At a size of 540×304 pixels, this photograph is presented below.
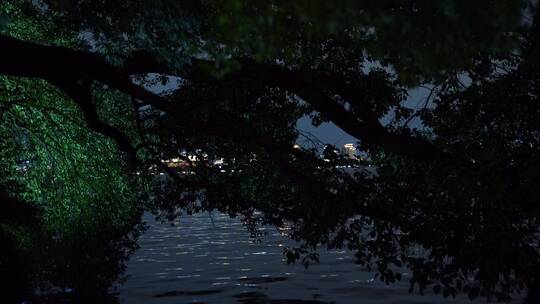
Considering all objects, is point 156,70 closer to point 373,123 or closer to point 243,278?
point 373,123

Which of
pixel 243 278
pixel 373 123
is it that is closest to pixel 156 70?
pixel 373 123

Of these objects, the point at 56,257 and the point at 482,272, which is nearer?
the point at 482,272

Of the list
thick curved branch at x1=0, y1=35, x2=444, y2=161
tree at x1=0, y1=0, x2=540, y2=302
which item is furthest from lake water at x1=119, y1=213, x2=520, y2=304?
thick curved branch at x1=0, y1=35, x2=444, y2=161

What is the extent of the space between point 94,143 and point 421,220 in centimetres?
861

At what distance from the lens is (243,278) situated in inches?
1438

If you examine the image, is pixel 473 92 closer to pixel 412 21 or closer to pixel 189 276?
pixel 412 21

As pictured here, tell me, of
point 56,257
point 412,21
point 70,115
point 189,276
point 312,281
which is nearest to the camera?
point 412,21

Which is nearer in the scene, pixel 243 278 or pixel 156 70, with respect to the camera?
pixel 156 70

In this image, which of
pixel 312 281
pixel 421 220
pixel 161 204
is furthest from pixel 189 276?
pixel 421 220

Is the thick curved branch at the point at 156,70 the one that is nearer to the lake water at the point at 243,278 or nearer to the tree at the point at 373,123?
the tree at the point at 373,123

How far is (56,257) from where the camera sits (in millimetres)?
19266

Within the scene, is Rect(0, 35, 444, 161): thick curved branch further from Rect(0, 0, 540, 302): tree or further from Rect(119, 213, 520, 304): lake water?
Rect(119, 213, 520, 304): lake water

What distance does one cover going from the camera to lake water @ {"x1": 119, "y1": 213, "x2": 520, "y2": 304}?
30266mm

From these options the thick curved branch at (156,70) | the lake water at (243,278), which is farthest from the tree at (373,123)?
the lake water at (243,278)
